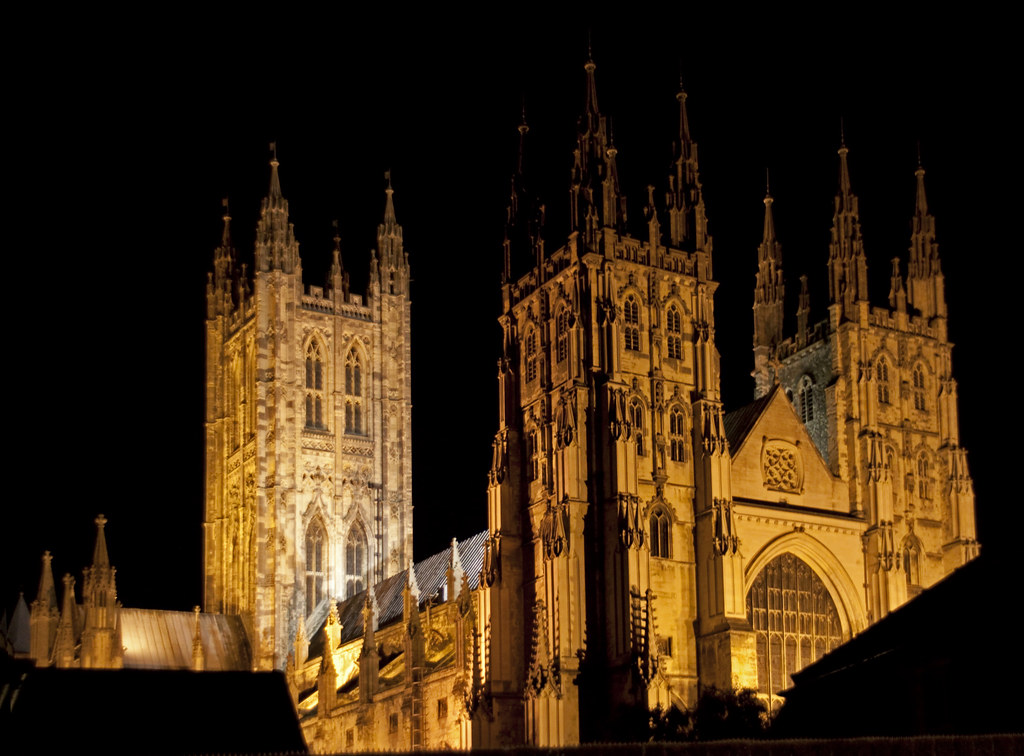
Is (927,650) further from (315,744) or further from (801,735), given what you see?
(315,744)

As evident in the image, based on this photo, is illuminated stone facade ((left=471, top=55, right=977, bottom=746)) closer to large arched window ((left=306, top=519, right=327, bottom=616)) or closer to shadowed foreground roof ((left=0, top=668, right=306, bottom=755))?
shadowed foreground roof ((left=0, top=668, right=306, bottom=755))

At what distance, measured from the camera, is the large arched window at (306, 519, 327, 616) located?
3890 inches

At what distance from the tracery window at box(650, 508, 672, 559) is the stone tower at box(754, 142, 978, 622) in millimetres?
9523

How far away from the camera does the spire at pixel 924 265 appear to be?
79012 mm

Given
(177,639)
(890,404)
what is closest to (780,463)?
(890,404)

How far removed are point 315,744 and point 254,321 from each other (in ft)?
98.3

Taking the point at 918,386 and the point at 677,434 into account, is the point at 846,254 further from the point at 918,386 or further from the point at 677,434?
the point at 677,434

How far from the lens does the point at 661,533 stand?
6788cm

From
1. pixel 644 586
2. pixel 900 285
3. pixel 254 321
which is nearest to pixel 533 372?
pixel 644 586

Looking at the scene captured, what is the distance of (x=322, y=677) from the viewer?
3219 inches

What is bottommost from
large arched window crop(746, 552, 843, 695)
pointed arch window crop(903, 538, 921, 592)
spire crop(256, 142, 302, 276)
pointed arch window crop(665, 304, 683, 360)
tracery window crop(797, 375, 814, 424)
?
large arched window crop(746, 552, 843, 695)

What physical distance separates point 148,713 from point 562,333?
3087 cm

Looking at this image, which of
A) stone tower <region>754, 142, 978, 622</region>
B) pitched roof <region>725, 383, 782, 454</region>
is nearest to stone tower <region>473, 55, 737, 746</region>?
pitched roof <region>725, 383, 782, 454</region>

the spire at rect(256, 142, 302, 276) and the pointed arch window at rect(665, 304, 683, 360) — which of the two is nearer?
the pointed arch window at rect(665, 304, 683, 360)
